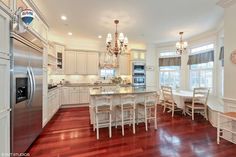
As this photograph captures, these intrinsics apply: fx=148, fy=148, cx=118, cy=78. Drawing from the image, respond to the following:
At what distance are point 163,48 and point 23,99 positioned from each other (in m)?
6.74

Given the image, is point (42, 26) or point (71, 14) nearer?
point (42, 26)

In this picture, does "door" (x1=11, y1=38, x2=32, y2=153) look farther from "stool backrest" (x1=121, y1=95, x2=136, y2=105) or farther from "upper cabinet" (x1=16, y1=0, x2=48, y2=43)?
"stool backrest" (x1=121, y1=95, x2=136, y2=105)

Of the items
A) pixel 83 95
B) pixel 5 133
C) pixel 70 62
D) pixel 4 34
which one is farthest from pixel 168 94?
pixel 4 34

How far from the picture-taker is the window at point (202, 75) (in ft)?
18.6

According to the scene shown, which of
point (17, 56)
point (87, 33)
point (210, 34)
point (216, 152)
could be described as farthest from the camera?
point (87, 33)

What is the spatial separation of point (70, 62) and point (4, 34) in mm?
4915

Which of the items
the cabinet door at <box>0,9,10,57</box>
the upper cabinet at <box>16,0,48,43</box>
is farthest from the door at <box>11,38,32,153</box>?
the upper cabinet at <box>16,0,48,43</box>

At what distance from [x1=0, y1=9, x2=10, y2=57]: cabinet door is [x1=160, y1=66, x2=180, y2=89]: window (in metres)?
6.72

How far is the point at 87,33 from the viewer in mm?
5910

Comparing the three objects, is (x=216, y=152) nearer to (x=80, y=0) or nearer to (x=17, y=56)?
(x=17, y=56)

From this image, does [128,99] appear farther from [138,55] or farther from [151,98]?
[138,55]

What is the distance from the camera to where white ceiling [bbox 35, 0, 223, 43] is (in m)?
3.46

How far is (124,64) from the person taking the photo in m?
7.71

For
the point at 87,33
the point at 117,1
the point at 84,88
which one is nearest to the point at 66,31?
the point at 87,33
